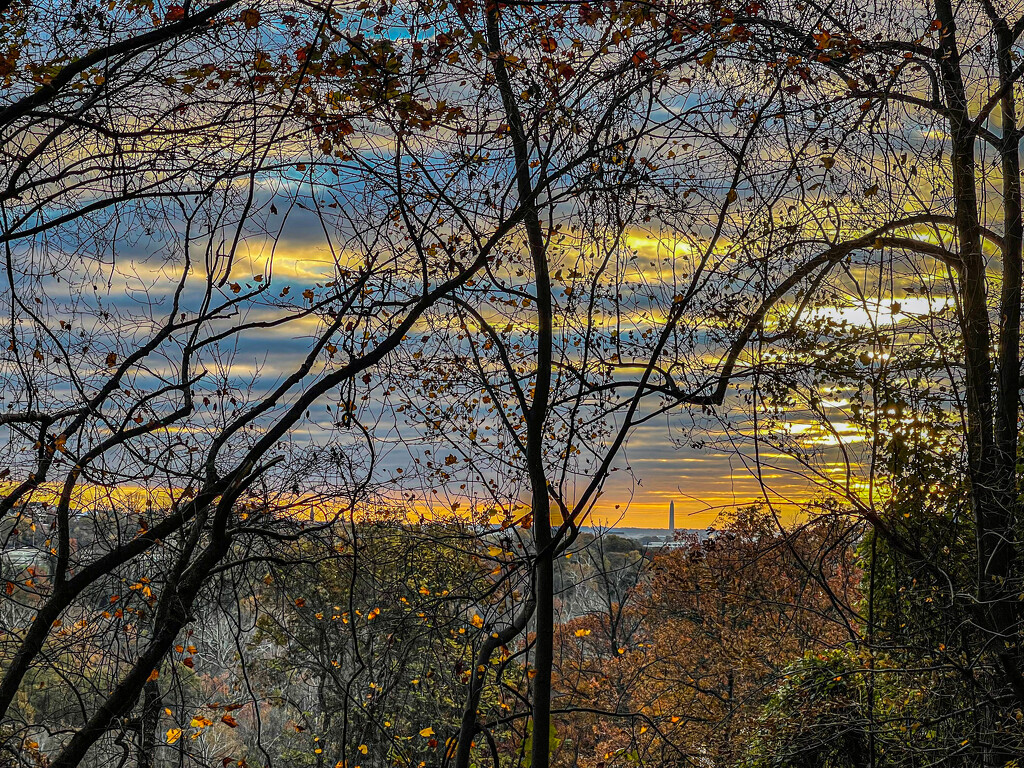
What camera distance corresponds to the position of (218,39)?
3639mm

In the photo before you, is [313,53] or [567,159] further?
[567,159]

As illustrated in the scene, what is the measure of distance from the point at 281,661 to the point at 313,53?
10.8 m

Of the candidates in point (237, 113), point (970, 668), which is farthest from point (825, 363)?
point (237, 113)

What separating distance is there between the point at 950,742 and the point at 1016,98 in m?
4.31

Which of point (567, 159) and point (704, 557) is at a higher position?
point (567, 159)

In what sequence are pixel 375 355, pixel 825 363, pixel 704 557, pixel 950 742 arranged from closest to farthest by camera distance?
pixel 375 355 → pixel 950 742 → pixel 825 363 → pixel 704 557

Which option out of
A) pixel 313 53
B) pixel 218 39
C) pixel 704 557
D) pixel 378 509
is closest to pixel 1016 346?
pixel 378 509

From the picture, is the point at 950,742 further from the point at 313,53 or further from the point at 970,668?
the point at 313,53

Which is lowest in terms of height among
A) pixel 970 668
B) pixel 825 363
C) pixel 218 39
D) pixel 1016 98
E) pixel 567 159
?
pixel 970 668

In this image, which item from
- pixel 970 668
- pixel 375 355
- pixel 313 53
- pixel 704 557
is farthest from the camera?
pixel 704 557

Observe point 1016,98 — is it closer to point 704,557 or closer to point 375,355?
point 375,355

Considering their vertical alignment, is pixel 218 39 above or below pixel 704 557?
above

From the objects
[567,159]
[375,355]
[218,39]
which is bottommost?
[375,355]

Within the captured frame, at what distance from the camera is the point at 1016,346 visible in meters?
5.39
